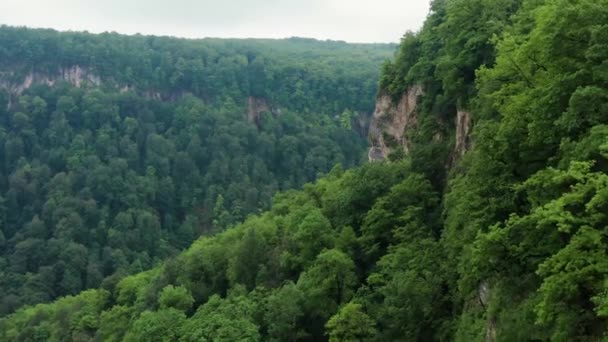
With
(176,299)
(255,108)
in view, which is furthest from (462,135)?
(255,108)

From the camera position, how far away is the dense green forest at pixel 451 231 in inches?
704

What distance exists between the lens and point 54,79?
152250 mm

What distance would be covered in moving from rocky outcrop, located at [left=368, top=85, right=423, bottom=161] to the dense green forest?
104 centimetres

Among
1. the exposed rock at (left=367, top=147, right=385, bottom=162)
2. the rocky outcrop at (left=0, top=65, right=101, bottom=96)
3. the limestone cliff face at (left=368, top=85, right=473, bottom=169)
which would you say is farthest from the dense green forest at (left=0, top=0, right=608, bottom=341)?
the rocky outcrop at (left=0, top=65, right=101, bottom=96)

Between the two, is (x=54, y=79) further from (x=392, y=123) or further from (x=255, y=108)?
(x=392, y=123)

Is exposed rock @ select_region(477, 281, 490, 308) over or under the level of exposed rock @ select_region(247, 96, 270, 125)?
over

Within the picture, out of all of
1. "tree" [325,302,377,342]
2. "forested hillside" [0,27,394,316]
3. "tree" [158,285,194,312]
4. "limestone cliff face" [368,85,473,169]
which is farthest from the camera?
"forested hillside" [0,27,394,316]

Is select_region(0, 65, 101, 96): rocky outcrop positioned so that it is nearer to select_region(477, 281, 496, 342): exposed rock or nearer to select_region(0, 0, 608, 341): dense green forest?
select_region(0, 0, 608, 341): dense green forest

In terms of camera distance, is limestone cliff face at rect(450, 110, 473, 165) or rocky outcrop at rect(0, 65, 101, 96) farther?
rocky outcrop at rect(0, 65, 101, 96)

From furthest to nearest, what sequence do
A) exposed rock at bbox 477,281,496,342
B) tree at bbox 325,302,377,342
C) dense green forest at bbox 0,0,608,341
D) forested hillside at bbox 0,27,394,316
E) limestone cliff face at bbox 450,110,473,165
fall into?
forested hillside at bbox 0,27,394,316 < limestone cliff face at bbox 450,110,473,165 < tree at bbox 325,302,377,342 < exposed rock at bbox 477,281,496,342 < dense green forest at bbox 0,0,608,341

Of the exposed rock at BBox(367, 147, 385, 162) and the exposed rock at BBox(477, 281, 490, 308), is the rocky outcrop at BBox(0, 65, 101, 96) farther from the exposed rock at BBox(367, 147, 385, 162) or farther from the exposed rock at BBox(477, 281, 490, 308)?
the exposed rock at BBox(477, 281, 490, 308)

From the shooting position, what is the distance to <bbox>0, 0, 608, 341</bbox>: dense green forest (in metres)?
17.9

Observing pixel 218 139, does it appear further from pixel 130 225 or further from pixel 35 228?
pixel 35 228

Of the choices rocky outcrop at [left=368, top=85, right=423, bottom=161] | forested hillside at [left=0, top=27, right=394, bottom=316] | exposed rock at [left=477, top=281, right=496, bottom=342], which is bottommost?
forested hillside at [left=0, top=27, right=394, bottom=316]
